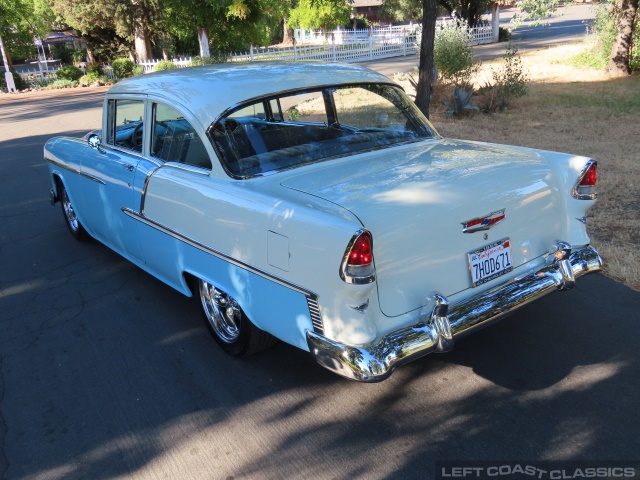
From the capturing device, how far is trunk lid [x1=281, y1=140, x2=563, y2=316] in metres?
2.83

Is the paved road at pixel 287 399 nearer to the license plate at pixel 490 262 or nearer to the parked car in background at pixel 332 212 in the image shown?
the parked car in background at pixel 332 212

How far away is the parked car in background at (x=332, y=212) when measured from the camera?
2.78m

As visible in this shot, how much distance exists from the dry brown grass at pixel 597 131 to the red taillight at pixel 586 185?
1.28 meters

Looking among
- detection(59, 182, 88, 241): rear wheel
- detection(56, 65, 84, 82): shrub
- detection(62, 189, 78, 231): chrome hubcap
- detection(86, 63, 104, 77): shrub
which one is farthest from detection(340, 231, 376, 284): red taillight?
detection(56, 65, 84, 82): shrub

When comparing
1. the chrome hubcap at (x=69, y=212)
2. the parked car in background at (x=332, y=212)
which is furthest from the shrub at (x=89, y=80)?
the parked car in background at (x=332, y=212)

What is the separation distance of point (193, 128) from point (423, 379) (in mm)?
2131

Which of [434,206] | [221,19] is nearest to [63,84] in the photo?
[221,19]

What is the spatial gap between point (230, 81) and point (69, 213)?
10.5 ft

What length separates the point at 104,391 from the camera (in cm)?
355

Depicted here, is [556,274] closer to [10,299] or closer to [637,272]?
[637,272]

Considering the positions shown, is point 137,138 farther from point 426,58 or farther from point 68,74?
point 68,74

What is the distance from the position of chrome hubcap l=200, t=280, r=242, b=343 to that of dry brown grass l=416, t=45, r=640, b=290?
9.83ft

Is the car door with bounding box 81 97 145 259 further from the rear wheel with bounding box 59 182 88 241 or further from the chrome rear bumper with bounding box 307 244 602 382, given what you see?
the chrome rear bumper with bounding box 307 244 602 382

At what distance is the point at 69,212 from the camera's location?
624 cm
